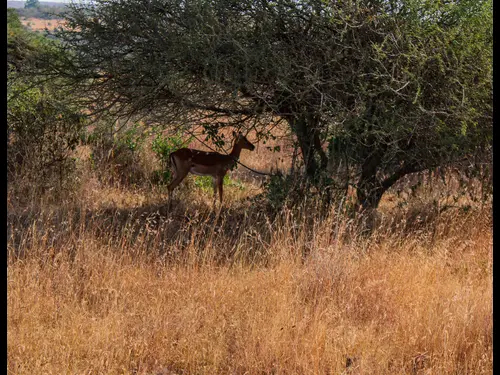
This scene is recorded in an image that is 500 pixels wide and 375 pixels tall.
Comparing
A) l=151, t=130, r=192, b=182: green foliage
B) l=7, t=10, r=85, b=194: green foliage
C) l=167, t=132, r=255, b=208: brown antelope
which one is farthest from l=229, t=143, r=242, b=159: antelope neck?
l=7, t=10, r=85, b=194: green foliage

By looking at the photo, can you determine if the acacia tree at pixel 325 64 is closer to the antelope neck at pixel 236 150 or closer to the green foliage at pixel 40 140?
the antelope neck at pixel 236 150

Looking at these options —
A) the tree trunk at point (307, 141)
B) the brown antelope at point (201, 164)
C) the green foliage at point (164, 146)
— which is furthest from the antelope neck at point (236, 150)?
the green foliage at point (164, 146)

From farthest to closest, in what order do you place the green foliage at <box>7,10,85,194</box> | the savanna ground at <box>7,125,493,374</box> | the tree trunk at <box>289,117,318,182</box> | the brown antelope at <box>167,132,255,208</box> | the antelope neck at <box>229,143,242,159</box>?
the green foliage at <box>7,10,85,194</box>
the antelope neck at <box>229,143,242,159</box>
the brown antelope at <box>167,132,255,208</box>
the tree trunk at <box>289,117,318,182</box>
the savanna ground at <box>7,125,493,374</box>

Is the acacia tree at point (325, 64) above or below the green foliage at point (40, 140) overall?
above

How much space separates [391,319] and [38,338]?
2406 millimetres

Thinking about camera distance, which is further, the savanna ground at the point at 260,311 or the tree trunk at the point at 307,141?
the tree trunk at the point at 307,141

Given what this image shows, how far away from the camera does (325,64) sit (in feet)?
22.0

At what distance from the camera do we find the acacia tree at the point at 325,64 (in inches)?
262

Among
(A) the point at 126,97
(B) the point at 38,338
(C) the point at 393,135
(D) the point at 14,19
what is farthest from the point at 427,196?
(D) the point at 14,19

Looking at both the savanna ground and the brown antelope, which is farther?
the brown antelope

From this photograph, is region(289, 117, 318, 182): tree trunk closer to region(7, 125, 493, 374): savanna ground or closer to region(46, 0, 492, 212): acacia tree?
region(46, 0, 492, 212): acacia tree

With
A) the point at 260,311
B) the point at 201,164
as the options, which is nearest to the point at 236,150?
the point at 201,164

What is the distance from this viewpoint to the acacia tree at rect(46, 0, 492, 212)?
6.65 metres

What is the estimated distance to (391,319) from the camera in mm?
4645
